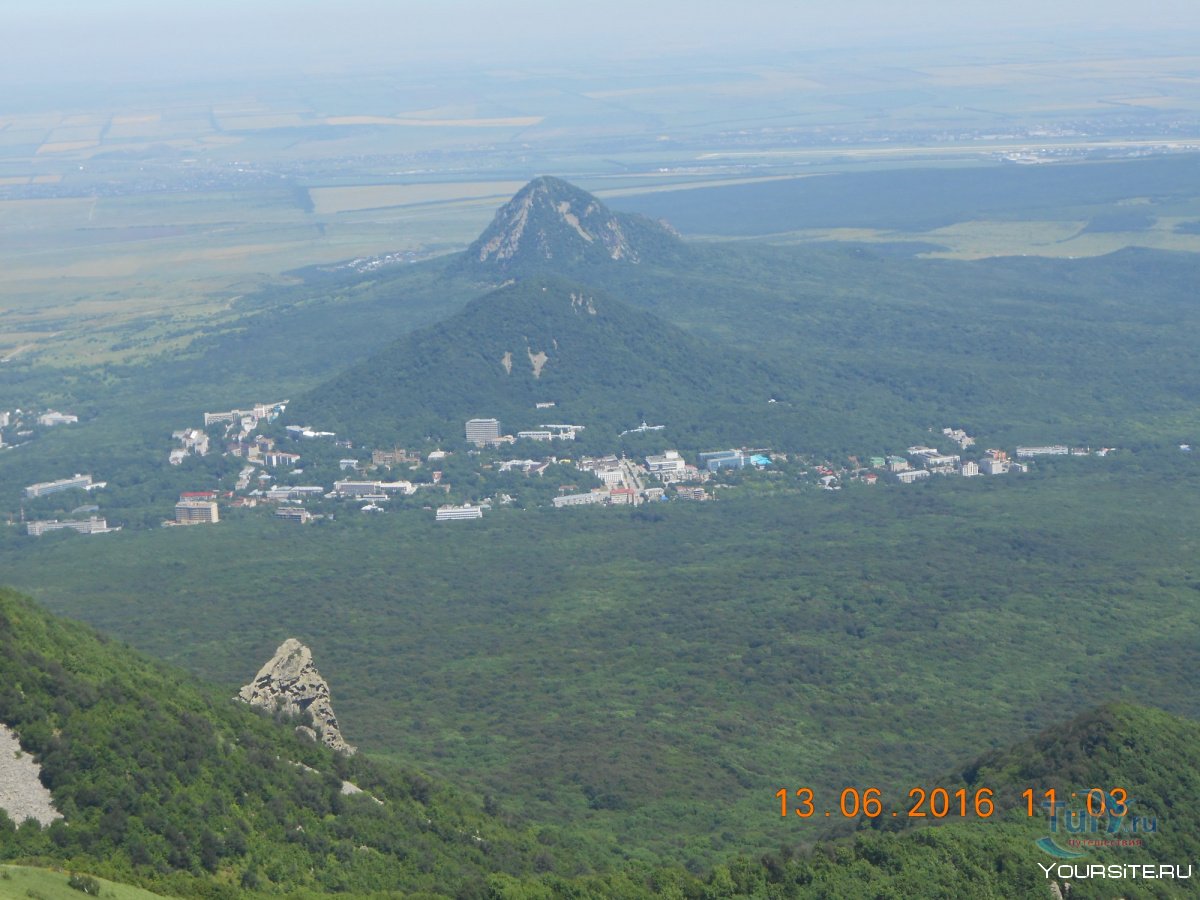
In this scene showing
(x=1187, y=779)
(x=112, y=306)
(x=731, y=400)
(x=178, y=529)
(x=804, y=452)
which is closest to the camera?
(x=1187, y=779)

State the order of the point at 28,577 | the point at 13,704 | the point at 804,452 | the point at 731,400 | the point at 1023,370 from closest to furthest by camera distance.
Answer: the point at 13,704
the point at 28,577
the point at 804,452
the point at 731,400
the point at 1023,370

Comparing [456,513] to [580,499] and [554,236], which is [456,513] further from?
[554,236]

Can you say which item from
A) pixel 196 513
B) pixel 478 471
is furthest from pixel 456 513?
pixel 196 513

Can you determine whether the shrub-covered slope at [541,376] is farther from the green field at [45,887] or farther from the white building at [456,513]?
the green field at [45,887]

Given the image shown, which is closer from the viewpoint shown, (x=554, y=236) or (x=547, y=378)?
(x=547, y=378)

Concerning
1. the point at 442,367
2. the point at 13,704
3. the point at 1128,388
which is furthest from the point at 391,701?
the point at 1128,388

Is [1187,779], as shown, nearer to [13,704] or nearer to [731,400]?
[13,704]
